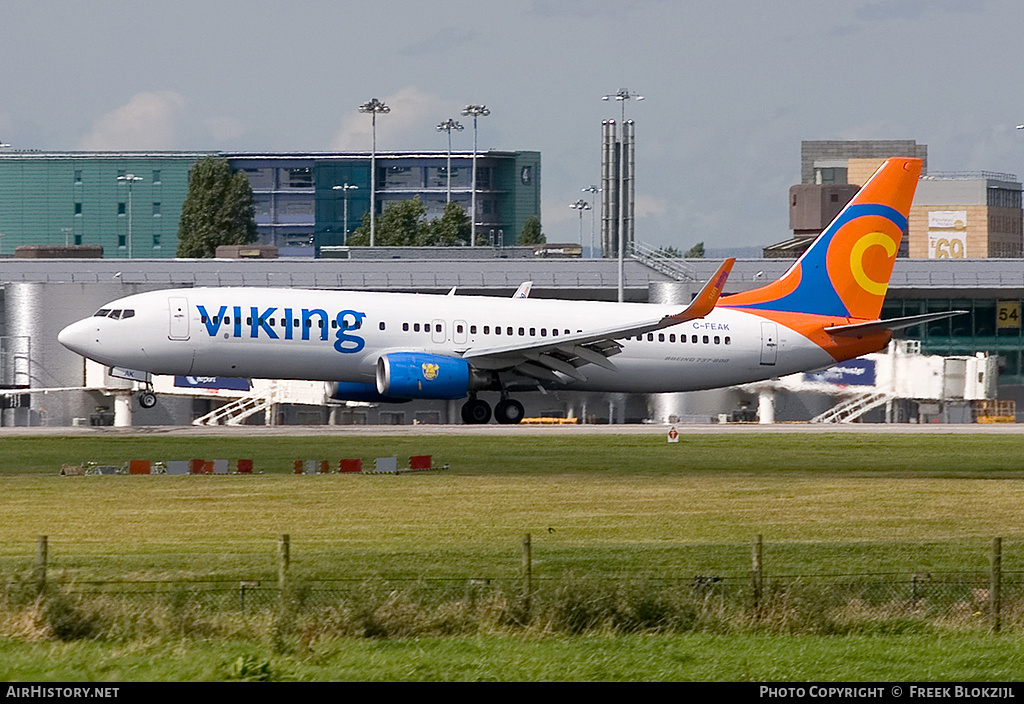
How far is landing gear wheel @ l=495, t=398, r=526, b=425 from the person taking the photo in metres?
57.5

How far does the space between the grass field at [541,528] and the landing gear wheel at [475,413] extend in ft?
6.04

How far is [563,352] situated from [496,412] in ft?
11.8

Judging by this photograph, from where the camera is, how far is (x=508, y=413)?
57500mm

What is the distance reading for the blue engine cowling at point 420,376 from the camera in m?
53.8

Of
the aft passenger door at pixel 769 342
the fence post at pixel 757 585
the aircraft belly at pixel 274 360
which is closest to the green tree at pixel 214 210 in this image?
the aft passenger door at pixel 769 342

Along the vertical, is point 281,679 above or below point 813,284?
below

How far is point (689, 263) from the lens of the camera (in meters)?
98.4

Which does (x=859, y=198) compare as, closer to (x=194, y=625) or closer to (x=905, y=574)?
(x=905, y=574)

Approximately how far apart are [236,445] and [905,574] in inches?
1337

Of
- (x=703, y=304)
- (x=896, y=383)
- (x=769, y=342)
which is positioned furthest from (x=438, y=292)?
(x=703, y=304)

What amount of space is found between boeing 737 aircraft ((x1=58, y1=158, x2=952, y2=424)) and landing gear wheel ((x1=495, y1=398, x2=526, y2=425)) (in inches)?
2.4

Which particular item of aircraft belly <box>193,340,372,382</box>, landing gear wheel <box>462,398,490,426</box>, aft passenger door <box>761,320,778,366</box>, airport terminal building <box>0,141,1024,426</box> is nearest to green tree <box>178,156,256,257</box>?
airport terminal building <box>0,141,1024,426</box>

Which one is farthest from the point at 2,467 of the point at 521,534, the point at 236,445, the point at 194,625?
the point at 194,625

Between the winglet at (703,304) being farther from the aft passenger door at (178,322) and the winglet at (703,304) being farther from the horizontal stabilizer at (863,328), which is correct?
the aft passenger door at (178,322)
